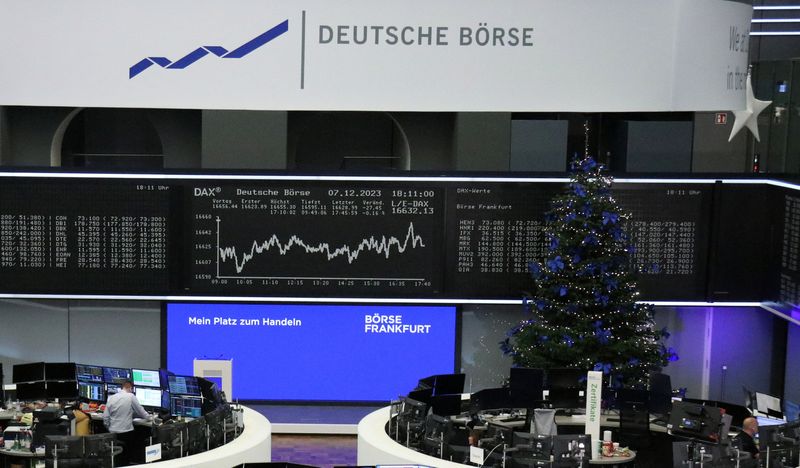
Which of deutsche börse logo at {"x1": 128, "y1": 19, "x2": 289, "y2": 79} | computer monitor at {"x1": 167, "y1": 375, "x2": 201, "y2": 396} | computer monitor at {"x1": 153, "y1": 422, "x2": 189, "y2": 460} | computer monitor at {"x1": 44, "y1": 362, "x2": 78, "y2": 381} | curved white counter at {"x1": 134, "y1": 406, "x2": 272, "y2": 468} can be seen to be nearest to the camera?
deutsche börse logo at {"x1": 128, "y1": 19, "x2": 289, "y2": 79}

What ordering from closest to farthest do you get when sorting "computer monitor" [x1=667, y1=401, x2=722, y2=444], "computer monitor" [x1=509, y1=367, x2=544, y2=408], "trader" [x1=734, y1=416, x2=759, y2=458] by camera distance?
"trader" [x1=734, y1=416, x2=759, y2=458], "computer monitor" [x1=667, y1=401, x2=722, y2=444], "computer monitor" [x1=509, y1=367, x2=544, y2=408]

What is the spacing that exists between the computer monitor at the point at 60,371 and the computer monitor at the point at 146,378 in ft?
2.76

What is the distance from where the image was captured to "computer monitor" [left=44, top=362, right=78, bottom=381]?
12289mm

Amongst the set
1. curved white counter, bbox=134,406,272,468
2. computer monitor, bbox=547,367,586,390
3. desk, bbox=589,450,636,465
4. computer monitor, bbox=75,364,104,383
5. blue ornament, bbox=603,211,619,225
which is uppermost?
blue ornament, bbox=603,211,619,225

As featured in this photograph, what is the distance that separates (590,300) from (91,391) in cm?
604

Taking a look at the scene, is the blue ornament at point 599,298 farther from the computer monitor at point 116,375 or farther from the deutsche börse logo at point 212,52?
the deutsche börse logo at point 212,52

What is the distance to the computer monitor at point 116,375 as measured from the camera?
12.1 meters

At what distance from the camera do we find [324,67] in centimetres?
275

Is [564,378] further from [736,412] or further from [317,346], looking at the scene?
[317,346]

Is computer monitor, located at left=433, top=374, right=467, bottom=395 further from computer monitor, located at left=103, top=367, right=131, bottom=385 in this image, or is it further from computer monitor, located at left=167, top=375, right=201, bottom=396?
computer monitor, located at left=103, top=367, right=131, bottom=385

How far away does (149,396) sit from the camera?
1211 centimetres

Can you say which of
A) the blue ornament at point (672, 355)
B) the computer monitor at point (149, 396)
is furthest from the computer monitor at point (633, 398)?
the computer monitor at point (149, 396)

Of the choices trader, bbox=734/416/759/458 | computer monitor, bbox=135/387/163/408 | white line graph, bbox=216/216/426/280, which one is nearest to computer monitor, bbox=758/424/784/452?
trader, bbox=734/416/759/458

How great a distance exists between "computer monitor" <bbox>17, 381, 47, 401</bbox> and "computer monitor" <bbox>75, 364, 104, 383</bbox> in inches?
17.0
